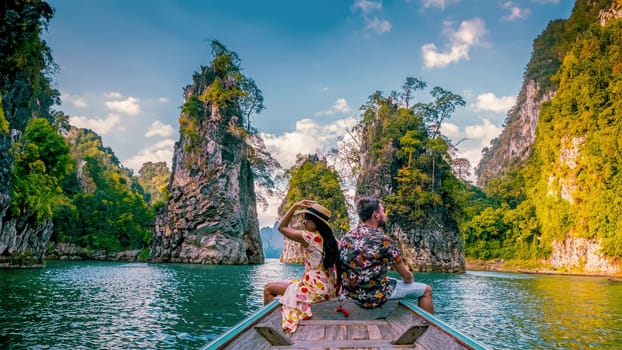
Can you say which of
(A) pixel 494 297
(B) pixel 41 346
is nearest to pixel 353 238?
(B) pixel 41 346

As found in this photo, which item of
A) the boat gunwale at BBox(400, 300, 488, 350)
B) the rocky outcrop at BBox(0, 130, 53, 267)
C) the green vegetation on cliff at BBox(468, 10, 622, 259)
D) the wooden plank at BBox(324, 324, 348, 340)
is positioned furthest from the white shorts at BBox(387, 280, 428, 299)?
the green vegetation on cliff at BBox(468, 10, 622, 259)

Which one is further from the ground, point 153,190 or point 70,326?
point 153,190

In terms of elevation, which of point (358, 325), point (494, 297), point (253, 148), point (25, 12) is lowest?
point (494, 297)

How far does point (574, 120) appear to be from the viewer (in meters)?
46.0

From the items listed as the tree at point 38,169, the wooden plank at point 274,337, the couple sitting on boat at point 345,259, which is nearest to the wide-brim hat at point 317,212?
the couple sitting on boat at point 345,259

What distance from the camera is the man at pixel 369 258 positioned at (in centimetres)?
450

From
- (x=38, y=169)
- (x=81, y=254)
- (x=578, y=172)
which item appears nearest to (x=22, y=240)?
(x=38, y=169)

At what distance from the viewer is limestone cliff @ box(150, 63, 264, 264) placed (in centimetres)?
4481

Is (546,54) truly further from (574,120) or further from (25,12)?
(25,12)

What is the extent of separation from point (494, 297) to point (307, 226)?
1499cm

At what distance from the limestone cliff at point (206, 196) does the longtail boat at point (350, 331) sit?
4100cm

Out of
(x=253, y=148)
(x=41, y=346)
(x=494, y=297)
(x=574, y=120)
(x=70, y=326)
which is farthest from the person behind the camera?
(x=253, y=148)

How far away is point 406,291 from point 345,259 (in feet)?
2.92

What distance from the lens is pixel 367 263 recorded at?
4.54m
